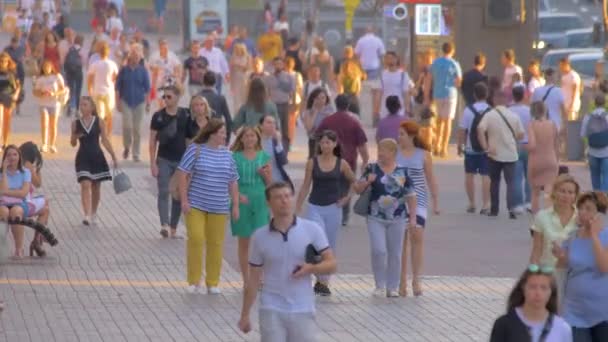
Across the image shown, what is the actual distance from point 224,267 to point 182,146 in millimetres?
1877

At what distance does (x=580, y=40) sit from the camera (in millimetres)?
39531

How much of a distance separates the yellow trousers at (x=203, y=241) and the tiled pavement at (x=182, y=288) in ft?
0.67

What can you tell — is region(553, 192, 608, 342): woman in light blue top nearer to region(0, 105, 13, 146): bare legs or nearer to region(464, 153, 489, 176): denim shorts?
region(464, 153, 489, 176): denim shorts

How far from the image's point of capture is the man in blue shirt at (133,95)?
2419cm

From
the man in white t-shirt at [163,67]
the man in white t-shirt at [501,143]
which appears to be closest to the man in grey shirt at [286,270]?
the man in white t-shirt at [501,143]

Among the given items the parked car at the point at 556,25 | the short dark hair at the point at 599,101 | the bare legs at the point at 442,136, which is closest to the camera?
the short dark hair at the point at 599,101

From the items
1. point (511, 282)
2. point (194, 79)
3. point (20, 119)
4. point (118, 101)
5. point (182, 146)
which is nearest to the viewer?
point (511, 282)

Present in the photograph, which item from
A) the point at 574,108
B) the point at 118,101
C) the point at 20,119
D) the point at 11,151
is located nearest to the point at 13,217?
the point at 11,151

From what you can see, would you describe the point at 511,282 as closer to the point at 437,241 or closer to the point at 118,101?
the point at 437,241

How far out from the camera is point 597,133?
19672 millimetres

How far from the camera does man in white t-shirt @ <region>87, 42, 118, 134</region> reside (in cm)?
2502

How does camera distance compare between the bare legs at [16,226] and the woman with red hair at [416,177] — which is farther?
the bare legs at [16,226]

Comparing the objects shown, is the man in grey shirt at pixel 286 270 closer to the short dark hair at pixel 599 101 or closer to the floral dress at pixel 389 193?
the floral dress at pixel 389 193

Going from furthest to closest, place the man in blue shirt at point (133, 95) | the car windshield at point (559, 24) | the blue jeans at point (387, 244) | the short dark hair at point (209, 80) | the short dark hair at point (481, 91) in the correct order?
the car windshield at point (559, 24)
the man in blue shirt at point (133, 95)
the short dark hair at point (481, 91)
the short dark hair at point (209, 80)
the blue jeans at point (387, 244)
